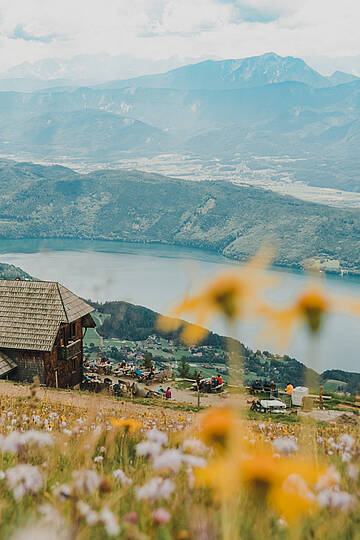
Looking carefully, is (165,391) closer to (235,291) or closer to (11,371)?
(11,371)

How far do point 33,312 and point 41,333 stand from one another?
1404 millimetres

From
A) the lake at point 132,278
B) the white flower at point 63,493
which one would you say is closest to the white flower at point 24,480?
the white flower at point 63,493

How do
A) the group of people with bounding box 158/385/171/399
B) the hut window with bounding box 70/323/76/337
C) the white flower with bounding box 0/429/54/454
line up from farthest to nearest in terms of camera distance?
1. the hut window with bounding box 70/323/76/337
2. the group of people with bounding box 158/385/171/399
3. the white flower with bounding box 0/429/54/454

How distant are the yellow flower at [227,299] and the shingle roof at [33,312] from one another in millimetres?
24151

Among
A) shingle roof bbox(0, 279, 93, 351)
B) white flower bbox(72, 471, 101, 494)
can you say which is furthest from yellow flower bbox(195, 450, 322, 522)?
shingle roof bbox(0, 279, 93, 351)

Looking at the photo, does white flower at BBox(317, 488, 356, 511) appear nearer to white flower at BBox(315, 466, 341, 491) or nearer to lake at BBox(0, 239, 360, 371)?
white flower at BBox(315, 466, 341, 491)

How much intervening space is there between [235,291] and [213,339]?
90.7 meters

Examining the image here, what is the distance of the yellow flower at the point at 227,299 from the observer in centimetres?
150

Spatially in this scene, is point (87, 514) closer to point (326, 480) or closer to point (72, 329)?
point (326, 480)

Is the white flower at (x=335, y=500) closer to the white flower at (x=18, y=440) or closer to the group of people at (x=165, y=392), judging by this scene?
the white flower at (x=18, y=440)

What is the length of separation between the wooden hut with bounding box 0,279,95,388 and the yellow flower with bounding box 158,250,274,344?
2396 cm

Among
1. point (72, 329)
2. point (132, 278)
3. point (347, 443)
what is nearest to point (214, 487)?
point (347, 443)

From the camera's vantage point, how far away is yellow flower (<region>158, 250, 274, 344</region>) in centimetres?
150

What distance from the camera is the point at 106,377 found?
30.2 metres
